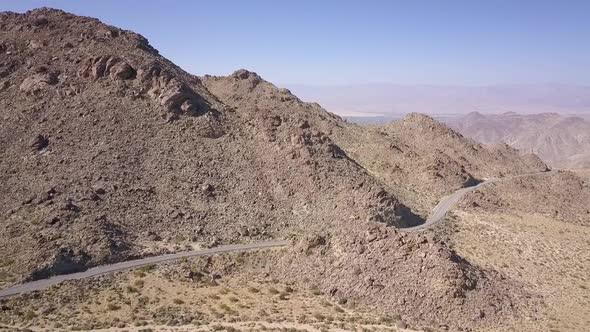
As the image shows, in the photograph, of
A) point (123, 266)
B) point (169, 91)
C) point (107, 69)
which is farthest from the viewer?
point (107, 69)

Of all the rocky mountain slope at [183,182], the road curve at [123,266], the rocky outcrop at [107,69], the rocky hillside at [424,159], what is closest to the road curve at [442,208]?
the rocky hillside at [424,159]

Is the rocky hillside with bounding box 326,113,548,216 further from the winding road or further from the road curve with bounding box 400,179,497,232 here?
the winding road

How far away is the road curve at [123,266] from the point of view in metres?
38.4

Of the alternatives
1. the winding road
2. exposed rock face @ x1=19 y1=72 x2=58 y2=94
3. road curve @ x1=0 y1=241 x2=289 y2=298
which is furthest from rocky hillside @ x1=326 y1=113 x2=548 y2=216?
exposed rock face @ x1=19 y1=72 x2=58 y2=94

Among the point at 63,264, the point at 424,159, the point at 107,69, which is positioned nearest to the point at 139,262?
the point at 63,264

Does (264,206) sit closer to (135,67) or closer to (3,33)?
(135,67)

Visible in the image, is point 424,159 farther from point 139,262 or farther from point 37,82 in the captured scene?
point 37,82

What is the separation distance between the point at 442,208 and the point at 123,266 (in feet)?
124

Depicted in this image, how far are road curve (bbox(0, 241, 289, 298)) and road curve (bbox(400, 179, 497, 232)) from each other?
15.7 meters

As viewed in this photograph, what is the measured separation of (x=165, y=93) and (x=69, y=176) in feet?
55.3

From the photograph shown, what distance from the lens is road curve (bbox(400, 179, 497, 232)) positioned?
55875 mm

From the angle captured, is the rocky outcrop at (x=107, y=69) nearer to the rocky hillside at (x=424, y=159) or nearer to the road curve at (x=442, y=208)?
the rocky hillside at (x=424, y=159)

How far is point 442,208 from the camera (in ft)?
208

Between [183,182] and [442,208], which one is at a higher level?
[183,182]
